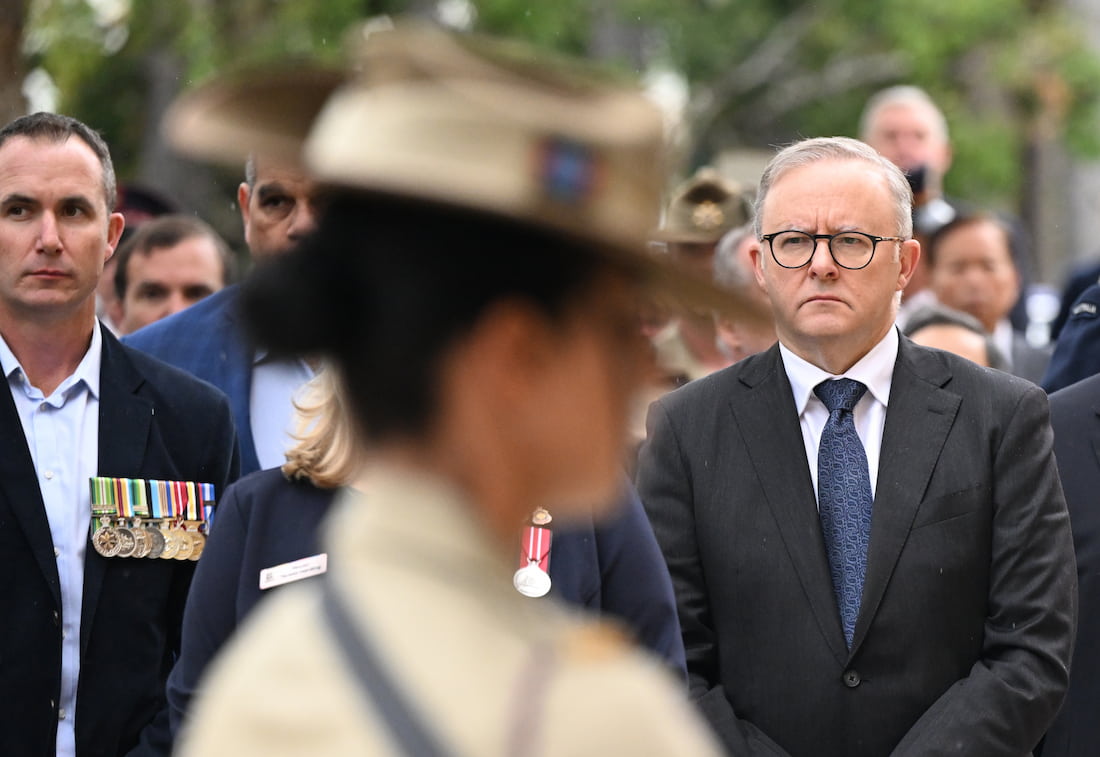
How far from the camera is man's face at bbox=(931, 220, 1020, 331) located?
771 cm

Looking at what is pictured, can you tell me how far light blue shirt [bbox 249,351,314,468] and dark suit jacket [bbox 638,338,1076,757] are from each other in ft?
4.40

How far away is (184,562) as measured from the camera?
15.5 ft

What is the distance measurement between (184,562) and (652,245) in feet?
10.4

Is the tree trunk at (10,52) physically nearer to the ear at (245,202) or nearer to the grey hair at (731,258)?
the ear at (245,202)

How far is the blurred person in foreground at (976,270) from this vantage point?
771cm

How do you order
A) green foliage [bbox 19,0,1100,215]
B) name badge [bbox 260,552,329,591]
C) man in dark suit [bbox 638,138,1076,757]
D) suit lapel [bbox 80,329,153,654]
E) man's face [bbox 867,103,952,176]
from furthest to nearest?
green foliage [bbox 19,0,1100,215] < man's face [bbox 867,103,952,176] < suit lapel [bbox 80,329,153,654] < man in dark suit [bbox 638,138,1076,757] < name badge [bbox 260,552,329,591]

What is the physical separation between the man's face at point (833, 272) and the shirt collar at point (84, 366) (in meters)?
1.89

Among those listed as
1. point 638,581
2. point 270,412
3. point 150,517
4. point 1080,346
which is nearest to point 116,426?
point 150,517

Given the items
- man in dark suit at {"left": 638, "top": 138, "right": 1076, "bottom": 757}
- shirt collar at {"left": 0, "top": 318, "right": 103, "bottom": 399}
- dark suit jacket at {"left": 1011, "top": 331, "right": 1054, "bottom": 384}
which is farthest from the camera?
dark suit jacket at {"left": 1011, "top": 331, "right": 1054, "bottom": 384}

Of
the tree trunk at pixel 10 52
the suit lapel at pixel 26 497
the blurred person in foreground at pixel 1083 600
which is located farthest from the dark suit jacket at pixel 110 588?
the tree trunk at pixel 10 52

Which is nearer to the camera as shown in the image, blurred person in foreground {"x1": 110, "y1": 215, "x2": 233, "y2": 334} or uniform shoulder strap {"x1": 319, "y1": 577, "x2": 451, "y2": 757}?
uniform shoulder strap {"x1": 319, "y1": 577, "x2": 451, "y2": 757}

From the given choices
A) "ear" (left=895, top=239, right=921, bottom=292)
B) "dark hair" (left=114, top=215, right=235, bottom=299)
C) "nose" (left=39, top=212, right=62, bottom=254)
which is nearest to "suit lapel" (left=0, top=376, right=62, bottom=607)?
"nose" (left=39, top=212, right=62, bottom=254)

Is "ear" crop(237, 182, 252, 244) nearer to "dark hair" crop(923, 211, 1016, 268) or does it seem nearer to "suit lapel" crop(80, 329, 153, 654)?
"suit lapel" crop(80, 329, 153, 654)

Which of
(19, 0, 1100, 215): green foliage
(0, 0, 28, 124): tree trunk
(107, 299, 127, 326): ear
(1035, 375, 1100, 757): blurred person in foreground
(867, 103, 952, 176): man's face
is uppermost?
(19, 0, 1100, 215): green foliage
